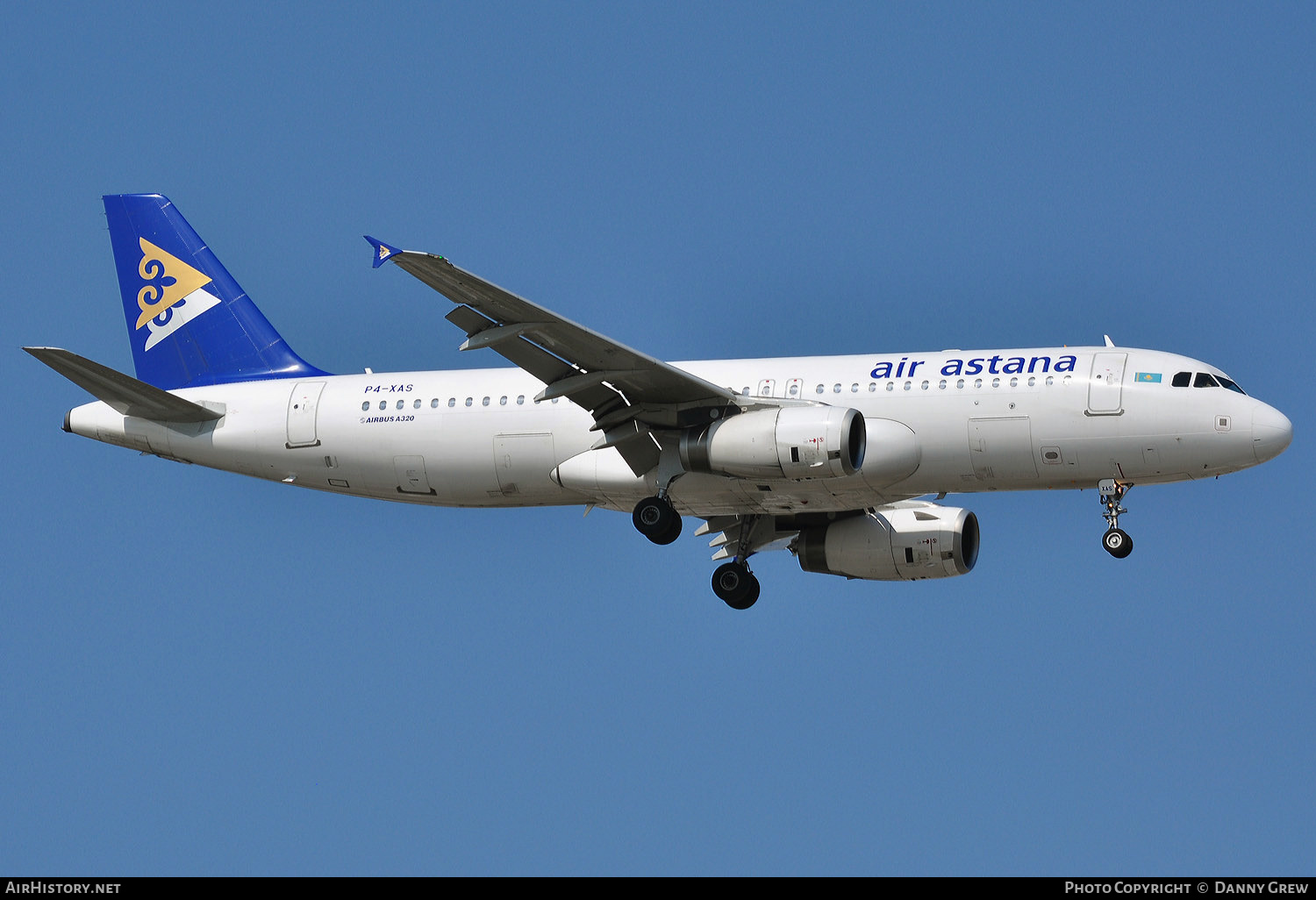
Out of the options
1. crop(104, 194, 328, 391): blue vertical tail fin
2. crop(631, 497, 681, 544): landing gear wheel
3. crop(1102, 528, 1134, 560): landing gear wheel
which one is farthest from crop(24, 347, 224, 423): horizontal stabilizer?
crop(1102, 528, 1134, 560): landing gear wheel

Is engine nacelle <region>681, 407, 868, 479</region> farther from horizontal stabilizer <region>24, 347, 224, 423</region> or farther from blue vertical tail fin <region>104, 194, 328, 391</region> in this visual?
horizontal stabilizer <region>24, 347, 224, 423</region>

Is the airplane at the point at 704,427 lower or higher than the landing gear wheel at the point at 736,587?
higher

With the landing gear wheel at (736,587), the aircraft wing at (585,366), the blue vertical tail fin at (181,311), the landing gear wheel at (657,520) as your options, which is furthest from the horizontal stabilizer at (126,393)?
the landing gear wheel at (736,587)

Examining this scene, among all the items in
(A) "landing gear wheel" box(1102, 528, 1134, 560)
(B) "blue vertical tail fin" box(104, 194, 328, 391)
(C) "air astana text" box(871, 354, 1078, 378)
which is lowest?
(A) "landing gear wheel" box(1102, 528, 1134, 560)

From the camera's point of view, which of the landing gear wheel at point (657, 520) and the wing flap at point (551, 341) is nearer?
the wing flap at point (551, 341)

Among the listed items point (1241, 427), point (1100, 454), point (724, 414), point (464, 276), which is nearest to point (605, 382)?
point (724, 414)

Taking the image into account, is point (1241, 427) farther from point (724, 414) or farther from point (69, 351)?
point (69, 351)

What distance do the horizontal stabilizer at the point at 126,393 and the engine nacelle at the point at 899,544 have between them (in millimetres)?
13588

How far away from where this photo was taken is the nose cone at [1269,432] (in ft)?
116

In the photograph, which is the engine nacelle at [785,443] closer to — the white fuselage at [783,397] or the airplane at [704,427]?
the airplane at [704,427]

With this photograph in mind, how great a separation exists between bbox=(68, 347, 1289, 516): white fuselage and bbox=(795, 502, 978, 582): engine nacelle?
297 centimetres

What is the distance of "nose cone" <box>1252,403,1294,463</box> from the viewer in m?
35.4

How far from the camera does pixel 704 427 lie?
3628 centimetres
